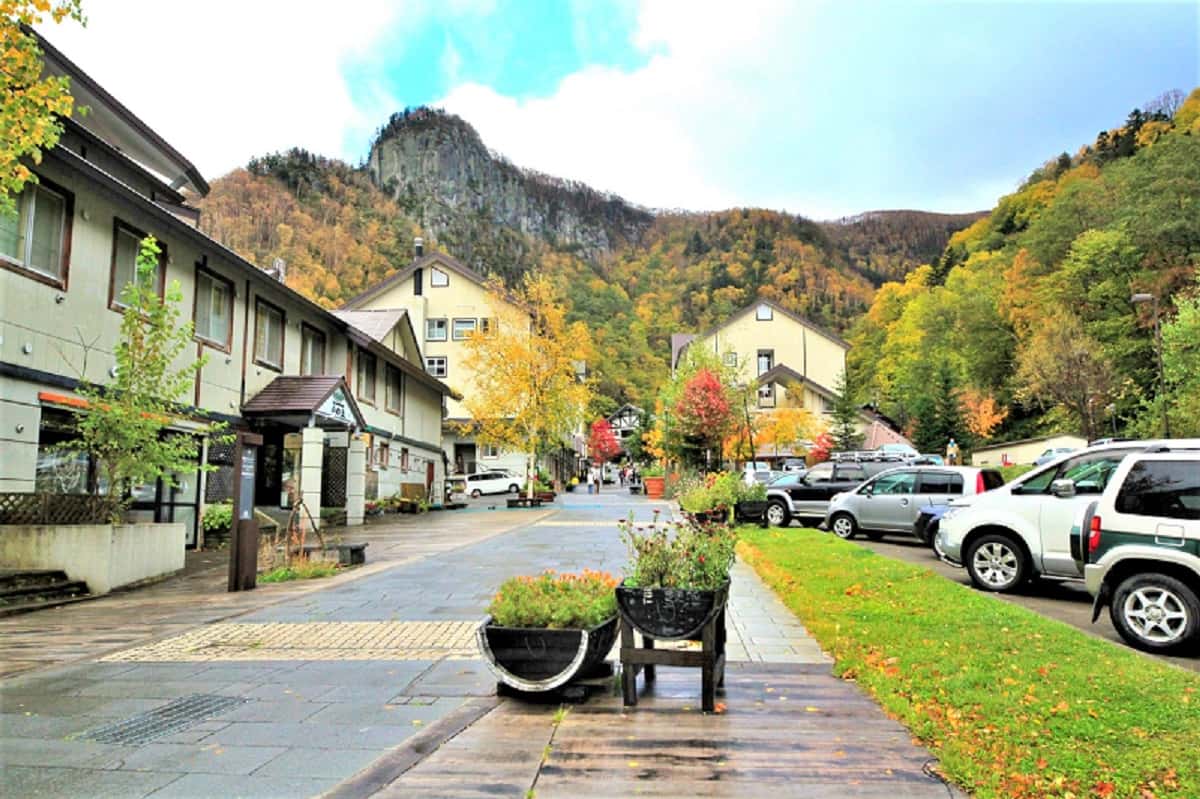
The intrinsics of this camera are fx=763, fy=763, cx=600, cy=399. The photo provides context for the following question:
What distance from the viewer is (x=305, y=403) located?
20.9m

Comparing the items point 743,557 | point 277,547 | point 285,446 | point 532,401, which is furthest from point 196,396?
point 532,401

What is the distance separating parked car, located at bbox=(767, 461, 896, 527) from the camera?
71.5 ft

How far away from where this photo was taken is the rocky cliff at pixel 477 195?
128 m

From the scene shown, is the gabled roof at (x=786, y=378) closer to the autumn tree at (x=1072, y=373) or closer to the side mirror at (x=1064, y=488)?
the autumn tree at (x=1072, y=373)

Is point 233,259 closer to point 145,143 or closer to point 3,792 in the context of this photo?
point 145,143

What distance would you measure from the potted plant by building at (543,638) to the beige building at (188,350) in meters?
9.85

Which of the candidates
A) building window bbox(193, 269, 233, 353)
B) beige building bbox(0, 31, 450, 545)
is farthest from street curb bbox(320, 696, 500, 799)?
building window bbox(193, 269, 233, 353)

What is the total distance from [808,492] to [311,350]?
16469mm

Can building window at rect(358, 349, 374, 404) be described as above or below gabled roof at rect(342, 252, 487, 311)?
below

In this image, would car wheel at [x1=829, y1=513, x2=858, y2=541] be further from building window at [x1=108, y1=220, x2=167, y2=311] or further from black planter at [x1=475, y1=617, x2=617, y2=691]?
building window at [x1=108, y1=220, x2=167, y2=311]

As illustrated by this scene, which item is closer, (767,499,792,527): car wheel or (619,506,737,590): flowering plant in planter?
(619,506,737,590): flowering plant in planter

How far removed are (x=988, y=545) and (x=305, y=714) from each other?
9495 mm

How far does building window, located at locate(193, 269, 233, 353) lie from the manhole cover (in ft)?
47.7

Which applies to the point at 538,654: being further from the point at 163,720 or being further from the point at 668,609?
the point at 163,720
